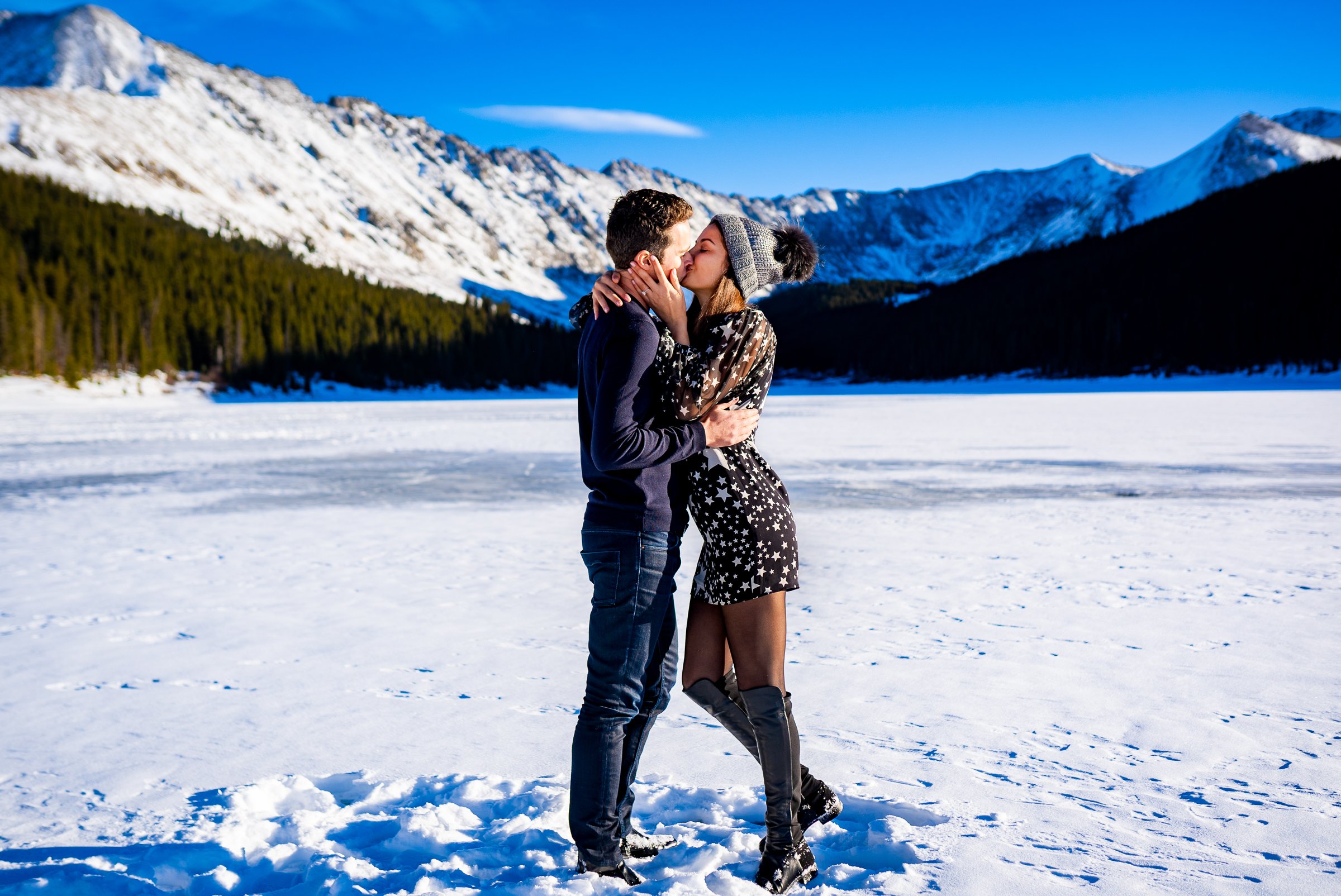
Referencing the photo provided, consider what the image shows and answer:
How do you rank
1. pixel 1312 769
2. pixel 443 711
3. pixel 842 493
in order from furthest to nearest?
pixel 842 493 < pixel 443 711 < pixel 1312 769

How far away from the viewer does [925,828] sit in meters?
3.21

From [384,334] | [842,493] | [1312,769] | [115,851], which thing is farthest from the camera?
[384,334]

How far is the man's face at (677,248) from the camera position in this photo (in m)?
2.62

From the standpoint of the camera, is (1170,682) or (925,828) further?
(1170,682)

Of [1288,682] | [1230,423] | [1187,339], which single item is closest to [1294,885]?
[1288,682]

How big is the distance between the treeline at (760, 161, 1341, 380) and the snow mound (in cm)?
9236

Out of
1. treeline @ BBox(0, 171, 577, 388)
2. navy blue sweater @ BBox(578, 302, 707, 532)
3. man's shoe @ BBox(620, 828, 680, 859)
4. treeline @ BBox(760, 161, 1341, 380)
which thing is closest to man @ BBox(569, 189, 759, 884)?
navy blue sweater @ BBox(578, 302, 707, 532)

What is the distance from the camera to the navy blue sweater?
2441 millimetres

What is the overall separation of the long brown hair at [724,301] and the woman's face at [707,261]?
0.02 metres

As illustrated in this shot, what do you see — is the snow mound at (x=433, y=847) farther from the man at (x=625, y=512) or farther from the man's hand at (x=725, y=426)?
the man's hand at (x=725, y=426)

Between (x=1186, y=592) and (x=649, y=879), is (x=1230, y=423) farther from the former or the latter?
(x=649, y=879)

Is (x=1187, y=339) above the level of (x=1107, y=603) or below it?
above

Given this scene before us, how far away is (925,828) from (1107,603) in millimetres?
4122

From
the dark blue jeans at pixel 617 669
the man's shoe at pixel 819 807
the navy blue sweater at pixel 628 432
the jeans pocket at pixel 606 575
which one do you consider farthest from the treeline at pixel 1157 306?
the jeans pocket at pixel 606 575
